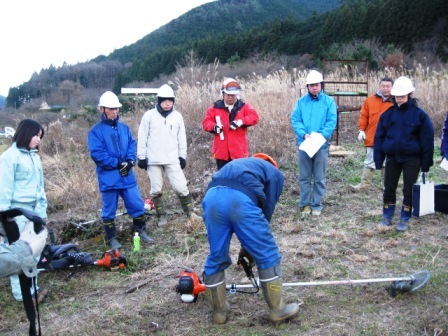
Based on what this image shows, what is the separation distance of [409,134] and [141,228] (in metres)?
3.36

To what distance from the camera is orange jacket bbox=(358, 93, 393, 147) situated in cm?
667

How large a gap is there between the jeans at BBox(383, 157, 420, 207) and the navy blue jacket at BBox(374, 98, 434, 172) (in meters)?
0.07

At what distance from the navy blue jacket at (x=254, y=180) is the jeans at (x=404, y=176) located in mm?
2317

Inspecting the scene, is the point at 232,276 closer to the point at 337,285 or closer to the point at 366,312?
the point at 337,285

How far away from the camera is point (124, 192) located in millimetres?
5449

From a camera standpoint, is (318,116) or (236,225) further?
(318,116)

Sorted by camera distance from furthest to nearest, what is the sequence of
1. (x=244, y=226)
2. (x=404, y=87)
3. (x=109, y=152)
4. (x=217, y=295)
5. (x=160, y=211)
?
(x=160, y=211), (x=109, y=152), (x=404, y=87), (x=217, y=295), (x=244, y=226)

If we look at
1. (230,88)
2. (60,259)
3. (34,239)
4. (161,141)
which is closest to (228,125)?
(230,88)

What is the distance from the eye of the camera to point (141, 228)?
571 cm

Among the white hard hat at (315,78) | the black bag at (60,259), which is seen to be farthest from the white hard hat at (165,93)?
the black bag at (60,259)

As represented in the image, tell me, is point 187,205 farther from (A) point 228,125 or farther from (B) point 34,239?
(B) point 34,239

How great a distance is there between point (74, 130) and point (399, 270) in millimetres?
12473

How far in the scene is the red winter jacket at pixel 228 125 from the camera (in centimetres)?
615

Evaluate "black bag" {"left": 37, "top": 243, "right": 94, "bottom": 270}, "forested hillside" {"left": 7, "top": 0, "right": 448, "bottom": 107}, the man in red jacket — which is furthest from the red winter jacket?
"forested hillside" {"left": 7, "top": 0, "right": 448, "bottom": 107}
